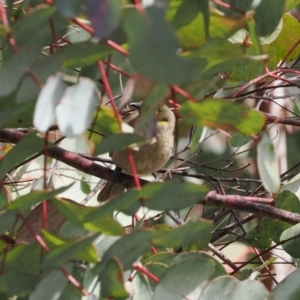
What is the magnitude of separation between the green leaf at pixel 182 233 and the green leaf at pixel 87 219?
0.18ft

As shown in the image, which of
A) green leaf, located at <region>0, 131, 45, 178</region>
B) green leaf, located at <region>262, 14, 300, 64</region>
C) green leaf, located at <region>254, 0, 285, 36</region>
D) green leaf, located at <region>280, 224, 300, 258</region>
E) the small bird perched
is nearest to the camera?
green leaf, located at <region>0, 131, 45, 178</region>

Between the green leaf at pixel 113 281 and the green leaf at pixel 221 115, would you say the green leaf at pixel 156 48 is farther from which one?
the green leaf at pixel 113 281

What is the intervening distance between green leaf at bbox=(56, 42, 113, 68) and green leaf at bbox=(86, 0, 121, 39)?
98mm

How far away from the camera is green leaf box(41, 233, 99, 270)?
0.83 metres

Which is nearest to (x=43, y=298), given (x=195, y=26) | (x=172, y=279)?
(x=172, y=279)

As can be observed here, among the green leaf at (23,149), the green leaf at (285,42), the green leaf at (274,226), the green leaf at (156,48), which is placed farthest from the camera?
the green leaf at (285,42)

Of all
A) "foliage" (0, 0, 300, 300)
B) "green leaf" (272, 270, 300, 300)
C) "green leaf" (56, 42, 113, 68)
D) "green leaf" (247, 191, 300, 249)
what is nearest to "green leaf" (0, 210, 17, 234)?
"foliage" (0, 0, 300, 300)

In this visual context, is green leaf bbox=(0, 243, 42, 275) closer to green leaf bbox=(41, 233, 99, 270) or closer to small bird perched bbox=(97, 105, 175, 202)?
green leaf bbox=(41, 233, 99, 270)

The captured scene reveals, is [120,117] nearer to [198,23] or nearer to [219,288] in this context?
[198,23]

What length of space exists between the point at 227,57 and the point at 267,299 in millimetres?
405

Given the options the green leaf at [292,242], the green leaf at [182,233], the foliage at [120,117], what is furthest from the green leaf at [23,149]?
the green leaf at [292,242]

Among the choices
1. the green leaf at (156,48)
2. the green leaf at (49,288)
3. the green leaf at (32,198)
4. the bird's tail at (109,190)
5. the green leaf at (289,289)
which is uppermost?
the green leaf at (156,48)

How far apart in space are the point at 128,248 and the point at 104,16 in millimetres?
315

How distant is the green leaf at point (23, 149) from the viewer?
91 centimetres
